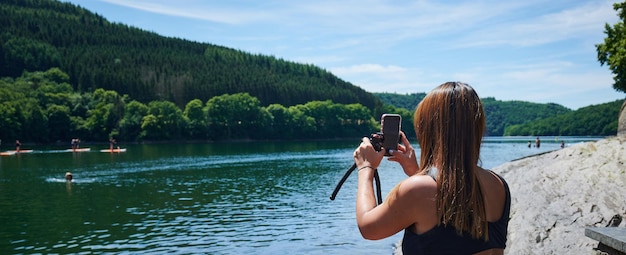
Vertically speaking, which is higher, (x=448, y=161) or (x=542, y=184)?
(x=448, y=161)

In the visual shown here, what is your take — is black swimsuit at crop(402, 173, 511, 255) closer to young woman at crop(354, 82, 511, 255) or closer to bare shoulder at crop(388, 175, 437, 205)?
young woman at crop(354, 82, 511, 255)

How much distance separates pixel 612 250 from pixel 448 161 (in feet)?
10.8

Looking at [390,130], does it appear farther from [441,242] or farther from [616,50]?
[616,50]

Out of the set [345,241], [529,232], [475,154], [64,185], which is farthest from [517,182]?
[64,185]

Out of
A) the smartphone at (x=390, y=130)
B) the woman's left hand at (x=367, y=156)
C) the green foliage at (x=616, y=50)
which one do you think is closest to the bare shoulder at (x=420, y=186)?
the woman's left hand at (x=367, y=156)

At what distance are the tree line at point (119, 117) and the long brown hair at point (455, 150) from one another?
132 m

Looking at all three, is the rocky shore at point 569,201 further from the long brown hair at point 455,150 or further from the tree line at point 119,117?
the tree line at point 119,117

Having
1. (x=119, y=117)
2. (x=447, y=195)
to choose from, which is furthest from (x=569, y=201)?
(x=119, y=117)

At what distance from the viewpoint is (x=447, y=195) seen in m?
2.43

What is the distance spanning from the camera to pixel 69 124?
136 meters

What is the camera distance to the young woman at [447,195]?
244 centimetres

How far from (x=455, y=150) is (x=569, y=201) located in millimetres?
11410

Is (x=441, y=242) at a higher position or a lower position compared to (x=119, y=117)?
lower

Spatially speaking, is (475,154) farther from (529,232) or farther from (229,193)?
(229,193)
